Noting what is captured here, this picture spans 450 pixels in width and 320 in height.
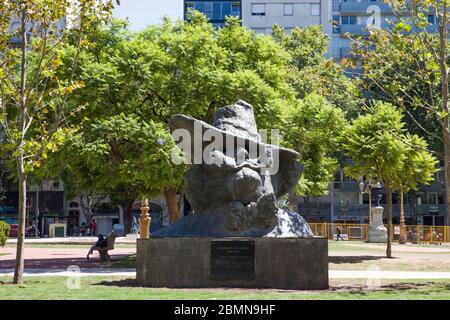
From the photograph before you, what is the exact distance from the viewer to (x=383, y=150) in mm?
26797

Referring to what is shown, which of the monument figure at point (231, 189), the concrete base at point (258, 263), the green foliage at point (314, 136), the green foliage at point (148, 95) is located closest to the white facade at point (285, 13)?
the green foliage at point (314, 136)

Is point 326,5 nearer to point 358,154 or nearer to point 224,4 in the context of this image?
point 224,4

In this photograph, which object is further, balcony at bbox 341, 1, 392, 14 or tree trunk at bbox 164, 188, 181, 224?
balcony at bbox 341, 1, 392, 14

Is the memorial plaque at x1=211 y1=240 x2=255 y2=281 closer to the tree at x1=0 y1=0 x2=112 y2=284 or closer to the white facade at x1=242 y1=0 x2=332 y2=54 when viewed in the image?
the tree at x1=0 y1=0 x2=112 y2=284

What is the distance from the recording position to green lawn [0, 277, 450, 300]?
481 inches

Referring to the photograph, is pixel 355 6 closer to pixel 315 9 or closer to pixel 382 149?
pixel 315 9

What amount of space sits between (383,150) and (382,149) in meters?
0.06

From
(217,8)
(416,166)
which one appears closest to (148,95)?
(416,166)

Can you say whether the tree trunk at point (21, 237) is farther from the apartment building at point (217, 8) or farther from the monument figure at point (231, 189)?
the apartment building at point (217, 8)

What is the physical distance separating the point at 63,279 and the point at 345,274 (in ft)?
24.9

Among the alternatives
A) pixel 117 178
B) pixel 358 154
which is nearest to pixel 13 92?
pixel 117 178

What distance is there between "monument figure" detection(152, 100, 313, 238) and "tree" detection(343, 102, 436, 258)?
37.0ft

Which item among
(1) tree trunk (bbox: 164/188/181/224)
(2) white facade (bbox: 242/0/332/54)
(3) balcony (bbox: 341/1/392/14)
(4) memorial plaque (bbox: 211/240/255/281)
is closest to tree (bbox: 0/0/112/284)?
(4) memorial plaque (bbox: 211/240/255/281)

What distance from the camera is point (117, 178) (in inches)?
963
